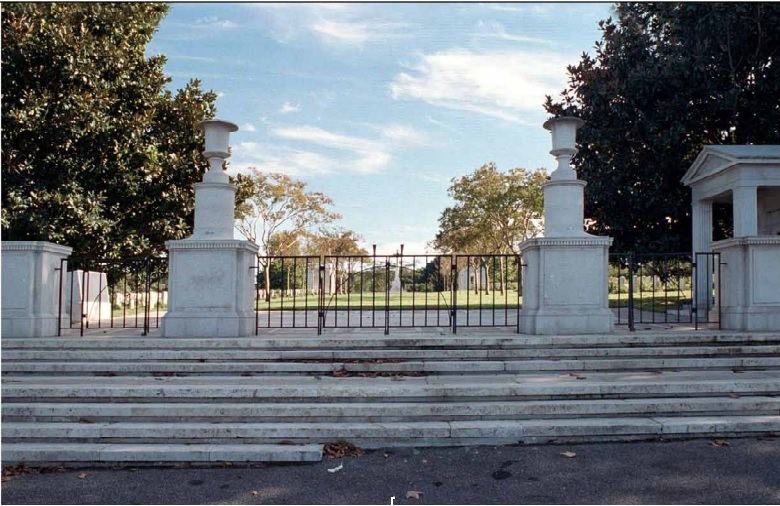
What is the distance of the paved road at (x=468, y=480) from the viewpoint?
14.6 feet

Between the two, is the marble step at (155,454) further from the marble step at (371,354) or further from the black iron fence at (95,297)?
the black iron fence at (95,297)

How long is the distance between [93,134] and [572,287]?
12484mm

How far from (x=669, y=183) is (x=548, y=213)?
8.78m

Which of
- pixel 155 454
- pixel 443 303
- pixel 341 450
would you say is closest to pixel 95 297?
pixel 155 454

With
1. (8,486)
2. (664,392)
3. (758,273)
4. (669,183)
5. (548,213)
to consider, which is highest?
(669,183)

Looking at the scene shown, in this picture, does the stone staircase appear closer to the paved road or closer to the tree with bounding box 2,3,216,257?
the paved road

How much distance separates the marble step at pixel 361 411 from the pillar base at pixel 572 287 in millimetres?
2694

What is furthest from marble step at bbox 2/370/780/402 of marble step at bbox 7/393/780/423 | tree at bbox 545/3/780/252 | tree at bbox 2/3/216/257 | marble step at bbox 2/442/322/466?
tree at bbox 545/3/780/252

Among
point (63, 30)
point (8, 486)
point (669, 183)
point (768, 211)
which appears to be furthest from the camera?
point (669, 183)

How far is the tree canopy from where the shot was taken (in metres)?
36.8

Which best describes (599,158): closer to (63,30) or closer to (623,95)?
(623,95)

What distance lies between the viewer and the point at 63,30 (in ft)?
46.4

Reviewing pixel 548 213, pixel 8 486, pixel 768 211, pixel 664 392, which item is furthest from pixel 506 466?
pixel 768 211

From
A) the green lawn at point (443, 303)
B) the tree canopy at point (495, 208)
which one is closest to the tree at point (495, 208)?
the tree canopy at point (495, 208)
